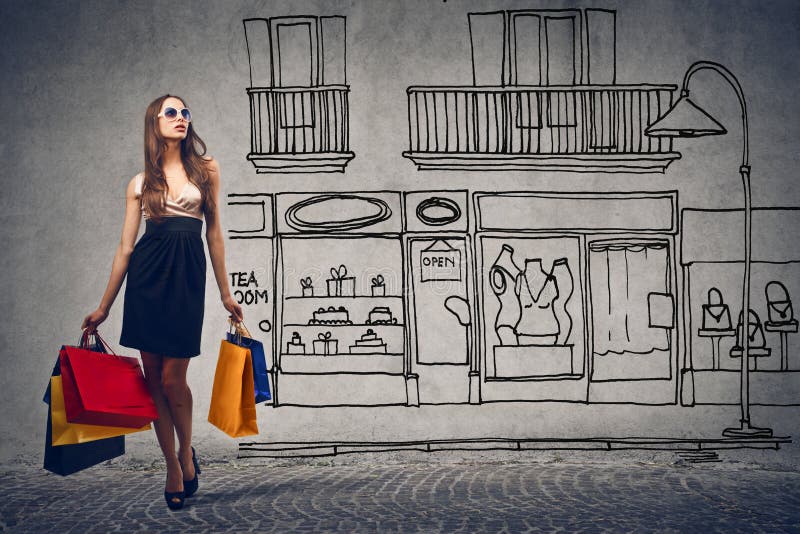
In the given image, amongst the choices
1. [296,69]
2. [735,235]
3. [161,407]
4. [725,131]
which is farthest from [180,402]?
[725,131]

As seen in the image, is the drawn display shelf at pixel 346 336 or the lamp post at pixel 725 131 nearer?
the lamp post at pixel 725 131

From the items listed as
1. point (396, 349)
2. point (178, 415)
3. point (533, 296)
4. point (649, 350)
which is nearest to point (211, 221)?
point (178, 415)

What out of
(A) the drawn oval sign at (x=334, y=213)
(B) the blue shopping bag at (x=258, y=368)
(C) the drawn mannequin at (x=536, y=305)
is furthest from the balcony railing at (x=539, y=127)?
(B) the blue shopping bag at (x=258, y=368)

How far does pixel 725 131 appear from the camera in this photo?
8.71m

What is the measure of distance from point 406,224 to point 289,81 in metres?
1.79

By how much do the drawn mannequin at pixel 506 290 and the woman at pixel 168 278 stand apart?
2.81 m

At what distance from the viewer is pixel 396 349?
28.5 ft

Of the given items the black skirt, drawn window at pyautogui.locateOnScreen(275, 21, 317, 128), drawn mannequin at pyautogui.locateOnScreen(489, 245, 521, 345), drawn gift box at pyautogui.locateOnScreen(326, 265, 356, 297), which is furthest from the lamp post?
the black skirt

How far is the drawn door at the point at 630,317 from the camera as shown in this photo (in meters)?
8.67

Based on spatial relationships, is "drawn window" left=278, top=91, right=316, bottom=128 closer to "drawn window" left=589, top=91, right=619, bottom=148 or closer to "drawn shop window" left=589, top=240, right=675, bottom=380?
"drawn window" left=589, top=91, right=619, bottom=148

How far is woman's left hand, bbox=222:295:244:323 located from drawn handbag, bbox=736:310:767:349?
4689 mm

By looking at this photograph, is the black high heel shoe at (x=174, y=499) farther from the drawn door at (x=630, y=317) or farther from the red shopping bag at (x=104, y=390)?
the drawn door at (x=630, y=317)

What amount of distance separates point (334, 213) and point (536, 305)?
2134 mm

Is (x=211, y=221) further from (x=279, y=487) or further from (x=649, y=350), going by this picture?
(x=649, y=350)
